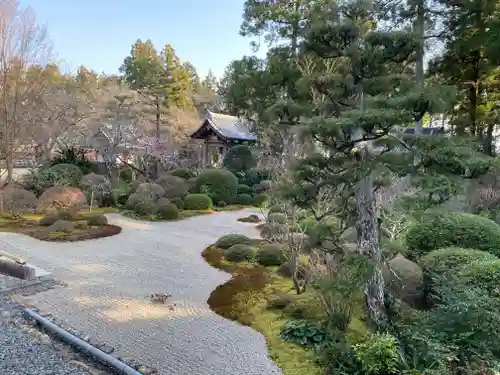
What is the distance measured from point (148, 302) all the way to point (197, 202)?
9.40 meters

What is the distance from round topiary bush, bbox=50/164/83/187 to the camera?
14.4 m

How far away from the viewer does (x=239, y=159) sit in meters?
20.0

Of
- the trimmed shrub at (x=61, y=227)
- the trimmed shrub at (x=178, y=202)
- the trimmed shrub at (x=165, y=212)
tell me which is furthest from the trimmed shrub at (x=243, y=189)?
the trimmed shrub at (x=61, y=227)

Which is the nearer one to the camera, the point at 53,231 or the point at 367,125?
the point at 367,125

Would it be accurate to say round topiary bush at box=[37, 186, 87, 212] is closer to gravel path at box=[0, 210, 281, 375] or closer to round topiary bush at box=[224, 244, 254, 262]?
gravel path at box=[0, 210, 281, 375]

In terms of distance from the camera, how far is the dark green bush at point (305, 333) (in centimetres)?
451

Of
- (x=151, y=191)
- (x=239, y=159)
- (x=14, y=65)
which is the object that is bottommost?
(x=151, y=191)

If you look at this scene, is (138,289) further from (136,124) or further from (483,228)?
(136,124)

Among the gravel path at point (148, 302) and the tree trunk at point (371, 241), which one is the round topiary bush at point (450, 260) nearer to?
the tree trunk at point (371, 241)

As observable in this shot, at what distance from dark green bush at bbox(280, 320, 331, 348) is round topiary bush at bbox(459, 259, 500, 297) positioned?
179cm

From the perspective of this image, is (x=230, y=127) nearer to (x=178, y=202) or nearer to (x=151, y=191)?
(x=178, y=202)

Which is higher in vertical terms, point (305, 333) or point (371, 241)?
point (371, 241)

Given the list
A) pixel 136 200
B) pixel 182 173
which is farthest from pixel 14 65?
pixel 182 173

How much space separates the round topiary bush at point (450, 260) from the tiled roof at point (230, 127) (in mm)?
16600
